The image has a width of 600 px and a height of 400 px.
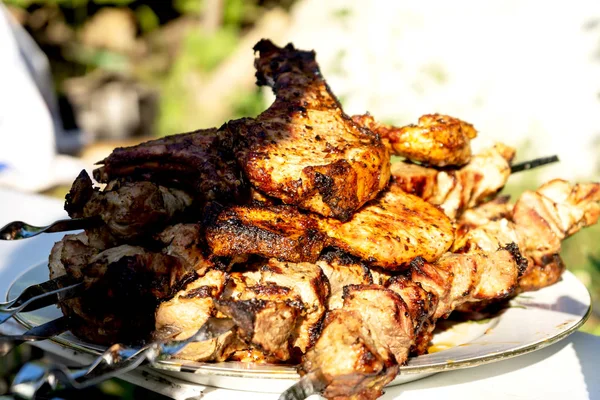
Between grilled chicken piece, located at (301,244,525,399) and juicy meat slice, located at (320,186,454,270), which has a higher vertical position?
juicy meat slice, located at (320,186,454,270)

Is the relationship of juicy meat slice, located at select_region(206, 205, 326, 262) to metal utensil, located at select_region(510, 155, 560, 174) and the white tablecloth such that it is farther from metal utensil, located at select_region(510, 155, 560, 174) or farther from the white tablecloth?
metal utensil, located at select_region(510, 155, 560, 174)

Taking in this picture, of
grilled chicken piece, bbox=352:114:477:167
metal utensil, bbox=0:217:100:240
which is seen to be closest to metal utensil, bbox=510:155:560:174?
grilled chicken piece, bbox=352:114:477:167

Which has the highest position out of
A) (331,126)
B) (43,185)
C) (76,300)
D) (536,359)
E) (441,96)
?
(441,96)

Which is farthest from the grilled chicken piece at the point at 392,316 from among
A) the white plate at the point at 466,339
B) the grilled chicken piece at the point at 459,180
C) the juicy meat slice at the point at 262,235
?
the grilled chicken piece at the point at 459,180

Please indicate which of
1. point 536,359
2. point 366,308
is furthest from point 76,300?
point 536,359

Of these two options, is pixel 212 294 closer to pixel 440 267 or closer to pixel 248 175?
pixel 248 175

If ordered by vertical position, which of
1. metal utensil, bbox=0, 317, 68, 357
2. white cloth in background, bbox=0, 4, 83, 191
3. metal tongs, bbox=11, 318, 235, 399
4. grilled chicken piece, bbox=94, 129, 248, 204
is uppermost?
white cloth in background, bbox=0, 4, 83, 191

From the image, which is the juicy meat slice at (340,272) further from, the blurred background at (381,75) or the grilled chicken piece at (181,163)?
the blurred background at (381,75)

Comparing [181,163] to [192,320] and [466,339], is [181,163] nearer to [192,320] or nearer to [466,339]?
[192,320]
